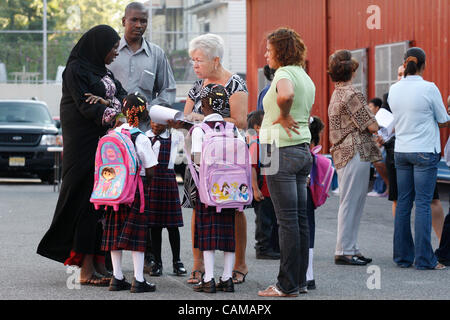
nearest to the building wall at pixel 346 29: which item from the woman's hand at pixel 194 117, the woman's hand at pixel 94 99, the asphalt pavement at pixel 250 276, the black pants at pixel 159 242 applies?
the asphalt pavement at pixel 250 276

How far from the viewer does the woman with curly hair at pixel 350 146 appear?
359 inches

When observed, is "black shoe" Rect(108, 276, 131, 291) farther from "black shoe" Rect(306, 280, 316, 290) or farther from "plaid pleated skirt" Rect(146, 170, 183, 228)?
"black shoe" Rect(306, 280, 316, 290)

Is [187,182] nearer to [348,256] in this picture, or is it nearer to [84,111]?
[84,111]

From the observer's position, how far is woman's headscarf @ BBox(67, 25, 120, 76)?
776cm

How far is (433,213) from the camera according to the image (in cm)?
972

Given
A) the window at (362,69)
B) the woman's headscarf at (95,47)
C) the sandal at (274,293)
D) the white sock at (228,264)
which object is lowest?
the sandal at (274,293)

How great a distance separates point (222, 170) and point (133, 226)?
2.55ft

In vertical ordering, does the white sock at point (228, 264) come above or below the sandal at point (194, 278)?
above

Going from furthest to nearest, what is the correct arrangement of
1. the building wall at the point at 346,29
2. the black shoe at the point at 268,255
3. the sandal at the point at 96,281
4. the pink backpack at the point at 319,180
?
the building wall at the point at 346,29, the black shoe at the point at 268,255, the pink backpack at the point at 319,180, the sandal at the point at 96,281

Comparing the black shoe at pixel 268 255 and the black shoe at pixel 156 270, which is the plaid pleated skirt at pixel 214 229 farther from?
the black shoe at pixel 268 255

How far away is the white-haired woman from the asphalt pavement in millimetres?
191

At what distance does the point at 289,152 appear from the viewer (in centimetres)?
699
